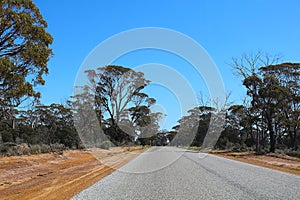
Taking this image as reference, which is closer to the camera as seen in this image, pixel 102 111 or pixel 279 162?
pixel 279 162

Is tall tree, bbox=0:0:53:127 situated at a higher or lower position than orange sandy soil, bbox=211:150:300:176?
higher

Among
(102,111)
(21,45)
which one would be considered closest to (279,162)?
(21,45)

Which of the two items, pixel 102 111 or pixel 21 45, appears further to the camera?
pixel 102 111

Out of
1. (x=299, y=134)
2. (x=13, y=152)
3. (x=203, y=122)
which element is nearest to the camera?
(x=13, y=152)

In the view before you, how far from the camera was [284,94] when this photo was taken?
30859 mm

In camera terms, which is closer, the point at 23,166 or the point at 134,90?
the point at 23,166

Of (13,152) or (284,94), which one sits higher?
(284,94)

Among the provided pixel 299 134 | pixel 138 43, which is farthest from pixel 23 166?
pixel 299 134

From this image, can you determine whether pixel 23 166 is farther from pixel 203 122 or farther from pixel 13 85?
pixel 203 122

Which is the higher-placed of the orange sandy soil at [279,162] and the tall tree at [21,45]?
the tall tree at [21,45]

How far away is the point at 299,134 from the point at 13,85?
44.8 m

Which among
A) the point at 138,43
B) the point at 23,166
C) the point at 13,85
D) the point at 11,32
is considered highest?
the point at 138,43

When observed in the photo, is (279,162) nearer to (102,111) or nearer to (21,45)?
(21,45)

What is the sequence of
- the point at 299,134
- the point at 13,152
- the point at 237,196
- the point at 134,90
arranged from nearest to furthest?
1. the point at 237,196
2. the point at 13,152
3. the point at 299,134
4. the point at 134,90
